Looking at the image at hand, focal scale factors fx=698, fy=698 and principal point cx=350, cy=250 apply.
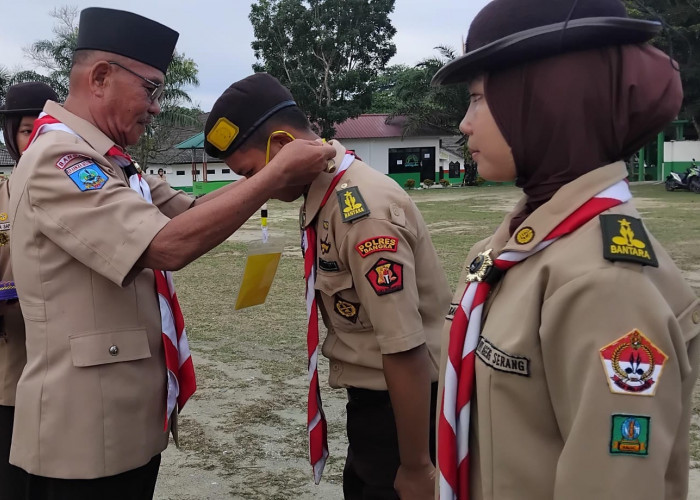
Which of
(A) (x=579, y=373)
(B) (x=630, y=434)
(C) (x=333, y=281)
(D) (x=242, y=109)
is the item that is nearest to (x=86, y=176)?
(D) (x=242, y=109)

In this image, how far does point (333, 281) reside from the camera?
2.27m

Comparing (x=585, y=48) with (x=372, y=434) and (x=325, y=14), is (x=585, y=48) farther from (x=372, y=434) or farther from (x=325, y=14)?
(x=325, y=14)

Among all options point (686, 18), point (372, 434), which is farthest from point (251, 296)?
point (686, 18)

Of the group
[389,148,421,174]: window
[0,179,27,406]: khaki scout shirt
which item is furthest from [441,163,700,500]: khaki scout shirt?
[389,148,421,174]: window

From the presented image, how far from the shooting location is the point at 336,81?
37.0 meters

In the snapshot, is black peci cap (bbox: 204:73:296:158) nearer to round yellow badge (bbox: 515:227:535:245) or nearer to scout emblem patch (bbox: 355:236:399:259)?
scout emblem patch (bbox: 355:236:399:259)

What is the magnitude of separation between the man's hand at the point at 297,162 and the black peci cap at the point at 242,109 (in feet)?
1.45

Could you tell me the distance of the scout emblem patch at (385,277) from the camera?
2070 mm

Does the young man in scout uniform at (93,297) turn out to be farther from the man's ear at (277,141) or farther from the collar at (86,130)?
the man's ear at (277,141)

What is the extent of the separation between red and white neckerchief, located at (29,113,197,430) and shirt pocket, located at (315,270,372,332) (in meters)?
0.48

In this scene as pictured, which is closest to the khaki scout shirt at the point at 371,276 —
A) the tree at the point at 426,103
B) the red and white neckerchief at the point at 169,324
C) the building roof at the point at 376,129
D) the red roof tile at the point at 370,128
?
the red and white neckerchief at the point at 169,324

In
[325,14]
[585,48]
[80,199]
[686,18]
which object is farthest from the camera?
[325,14]

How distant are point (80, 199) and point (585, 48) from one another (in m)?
1.36

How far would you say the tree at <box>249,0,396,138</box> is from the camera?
120 feet
